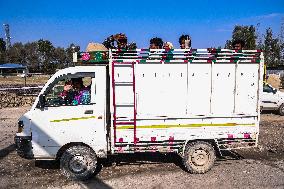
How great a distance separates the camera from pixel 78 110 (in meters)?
7.18

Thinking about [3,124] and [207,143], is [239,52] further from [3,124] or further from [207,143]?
[3,124]

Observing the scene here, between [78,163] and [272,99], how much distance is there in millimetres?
12404

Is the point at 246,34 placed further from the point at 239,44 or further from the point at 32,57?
the point at 32,57

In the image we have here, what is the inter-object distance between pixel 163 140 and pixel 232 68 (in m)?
2.33

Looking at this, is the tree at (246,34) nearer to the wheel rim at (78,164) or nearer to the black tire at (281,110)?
the black tire at (281,110)

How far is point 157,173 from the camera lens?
7840 mm

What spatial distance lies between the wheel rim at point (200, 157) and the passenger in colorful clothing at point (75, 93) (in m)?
2.82

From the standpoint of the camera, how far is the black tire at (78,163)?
7.27 m

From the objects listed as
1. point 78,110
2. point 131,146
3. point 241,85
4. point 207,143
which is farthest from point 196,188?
point 78,110

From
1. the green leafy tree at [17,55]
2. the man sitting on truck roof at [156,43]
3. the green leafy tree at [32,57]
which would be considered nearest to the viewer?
the man sitting on truck roof at [156,43]

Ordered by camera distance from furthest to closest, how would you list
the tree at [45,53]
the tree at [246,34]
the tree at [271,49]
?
1. the tree at [45,53]
2. the tree at [271,49]
3. the tree at [246,34]

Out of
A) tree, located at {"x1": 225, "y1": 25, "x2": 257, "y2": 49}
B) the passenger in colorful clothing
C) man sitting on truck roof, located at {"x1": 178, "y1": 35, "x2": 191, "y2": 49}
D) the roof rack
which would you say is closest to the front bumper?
the passenger in colorful clothing

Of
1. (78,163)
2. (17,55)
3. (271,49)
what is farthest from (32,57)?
(78,163)

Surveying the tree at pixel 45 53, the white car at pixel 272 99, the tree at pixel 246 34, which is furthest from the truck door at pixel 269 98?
the tree at pixel 45 53
